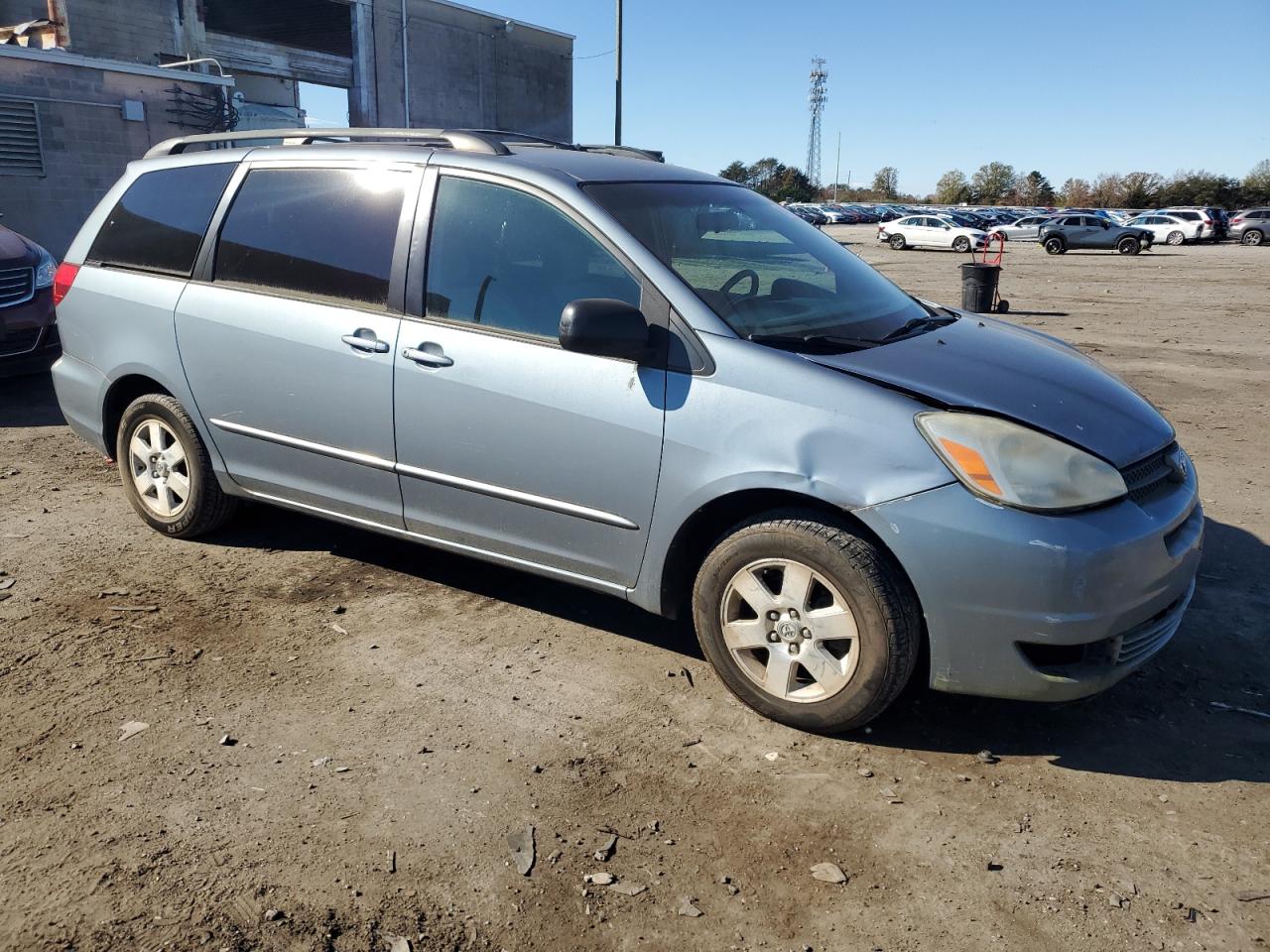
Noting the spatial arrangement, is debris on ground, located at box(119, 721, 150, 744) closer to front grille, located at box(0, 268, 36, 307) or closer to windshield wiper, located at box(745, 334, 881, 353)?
windshield wiper, located at box(745, 334, 881, 353)

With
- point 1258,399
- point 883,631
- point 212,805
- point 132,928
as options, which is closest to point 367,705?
point 212,805

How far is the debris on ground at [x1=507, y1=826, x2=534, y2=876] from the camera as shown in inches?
107

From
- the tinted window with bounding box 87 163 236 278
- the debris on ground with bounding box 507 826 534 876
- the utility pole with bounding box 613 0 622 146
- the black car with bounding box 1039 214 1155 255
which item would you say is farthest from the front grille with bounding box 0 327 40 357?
the black car with bounding box 1039 214 1155 255

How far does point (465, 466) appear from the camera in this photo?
3.87 meters

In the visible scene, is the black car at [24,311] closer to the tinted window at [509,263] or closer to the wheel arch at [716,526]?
the tinted window at [509,263]

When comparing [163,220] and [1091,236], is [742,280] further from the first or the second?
[1091,236]

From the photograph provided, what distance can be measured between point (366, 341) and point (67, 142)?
1541 centimetres

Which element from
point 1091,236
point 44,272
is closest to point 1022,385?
point 44,272

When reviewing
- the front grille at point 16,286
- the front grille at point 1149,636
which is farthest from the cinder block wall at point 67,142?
the front grille at point 1149,636

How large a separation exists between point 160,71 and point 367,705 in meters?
17.9

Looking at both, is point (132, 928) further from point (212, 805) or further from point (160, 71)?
point (160, 71)

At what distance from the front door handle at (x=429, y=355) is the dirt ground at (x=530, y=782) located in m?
1.09

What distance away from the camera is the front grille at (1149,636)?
3.16 metres

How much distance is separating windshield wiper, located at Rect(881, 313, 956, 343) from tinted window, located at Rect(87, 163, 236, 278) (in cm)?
307
